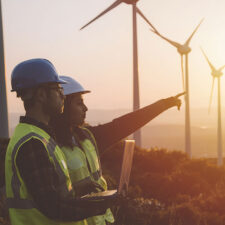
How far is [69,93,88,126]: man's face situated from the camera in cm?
412

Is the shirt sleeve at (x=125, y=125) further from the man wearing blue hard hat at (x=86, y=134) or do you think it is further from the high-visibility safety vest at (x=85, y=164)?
the high-visibility safety vest at (x=85, y=164)

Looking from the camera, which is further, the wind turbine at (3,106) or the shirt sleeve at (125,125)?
the wind turbine at (3,106)

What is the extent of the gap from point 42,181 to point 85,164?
3.50 feet

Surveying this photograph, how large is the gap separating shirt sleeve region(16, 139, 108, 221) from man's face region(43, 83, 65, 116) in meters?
0.38

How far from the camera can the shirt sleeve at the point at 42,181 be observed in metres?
2.80

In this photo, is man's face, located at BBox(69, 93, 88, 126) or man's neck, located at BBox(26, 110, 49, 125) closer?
man's neck, located at BBox(26, 110, 49, 125)

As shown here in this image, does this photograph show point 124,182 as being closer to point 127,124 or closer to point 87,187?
point 87,187

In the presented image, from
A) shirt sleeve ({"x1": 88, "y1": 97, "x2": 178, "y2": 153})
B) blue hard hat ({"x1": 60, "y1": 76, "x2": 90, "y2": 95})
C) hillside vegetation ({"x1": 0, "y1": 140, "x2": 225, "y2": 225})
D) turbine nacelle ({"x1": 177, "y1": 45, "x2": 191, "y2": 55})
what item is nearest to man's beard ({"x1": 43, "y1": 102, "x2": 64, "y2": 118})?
blue hard hat ({"x1": 60, "y1": 76, "x2": 90, "y2": 95})

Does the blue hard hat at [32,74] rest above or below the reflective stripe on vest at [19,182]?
above

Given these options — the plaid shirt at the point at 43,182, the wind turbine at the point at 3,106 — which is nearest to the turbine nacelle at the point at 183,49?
the wind turbine at the point at 3,106

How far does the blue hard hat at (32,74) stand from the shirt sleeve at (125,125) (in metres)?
1.32

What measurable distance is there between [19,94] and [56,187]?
77 centimetres

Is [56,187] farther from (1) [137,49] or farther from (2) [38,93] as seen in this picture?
(1) [137,49]

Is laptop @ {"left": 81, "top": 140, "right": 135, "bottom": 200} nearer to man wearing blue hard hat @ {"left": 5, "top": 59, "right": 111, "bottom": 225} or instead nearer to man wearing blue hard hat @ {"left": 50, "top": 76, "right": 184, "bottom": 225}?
man wearing blue hard hat @ {"left": 5, "top": 59, "right": 111, "bottom": 225}
